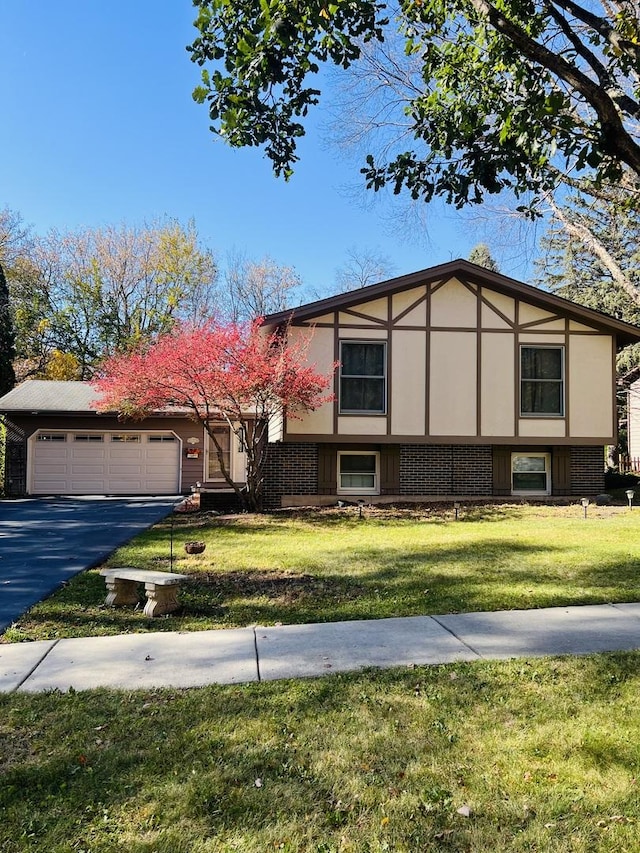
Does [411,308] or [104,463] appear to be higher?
[411,308]

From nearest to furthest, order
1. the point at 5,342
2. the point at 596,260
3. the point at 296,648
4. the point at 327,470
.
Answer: the point at 296,648
the point at 327,470
the point at 5,342
the point at 596,260

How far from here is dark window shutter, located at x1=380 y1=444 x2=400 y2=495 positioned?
14.5m

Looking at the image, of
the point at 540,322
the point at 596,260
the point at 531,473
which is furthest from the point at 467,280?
the point at 596,260

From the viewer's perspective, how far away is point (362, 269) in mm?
31375

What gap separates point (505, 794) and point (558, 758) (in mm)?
456

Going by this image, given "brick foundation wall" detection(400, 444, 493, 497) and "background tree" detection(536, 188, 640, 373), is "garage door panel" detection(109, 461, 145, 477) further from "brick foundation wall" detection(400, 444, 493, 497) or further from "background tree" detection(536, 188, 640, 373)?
"background tree" detection(536, 188, 640, 373)

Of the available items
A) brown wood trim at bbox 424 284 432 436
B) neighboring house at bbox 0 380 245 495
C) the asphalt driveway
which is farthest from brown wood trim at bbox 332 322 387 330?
the asphalt driveway

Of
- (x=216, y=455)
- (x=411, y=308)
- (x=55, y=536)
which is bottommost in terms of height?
(x=55, y=536)

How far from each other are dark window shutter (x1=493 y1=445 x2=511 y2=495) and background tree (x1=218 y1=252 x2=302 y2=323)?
17.4 m

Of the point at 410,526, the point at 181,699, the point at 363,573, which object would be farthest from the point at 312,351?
the point at 181,699

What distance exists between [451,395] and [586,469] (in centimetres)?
425

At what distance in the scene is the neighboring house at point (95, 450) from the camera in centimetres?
1802

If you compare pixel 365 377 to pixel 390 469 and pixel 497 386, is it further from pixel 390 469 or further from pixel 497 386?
pixel 497 386

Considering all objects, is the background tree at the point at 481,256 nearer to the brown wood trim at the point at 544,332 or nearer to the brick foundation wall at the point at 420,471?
the brown wood trim at the point at 544,332
